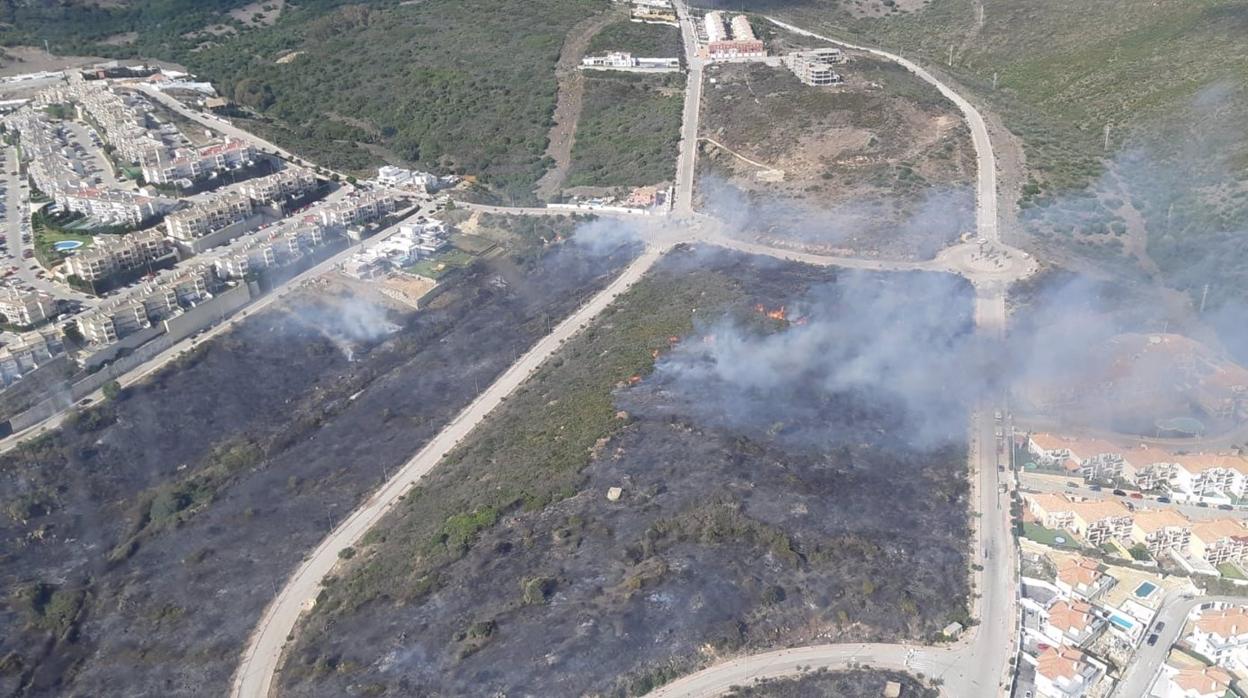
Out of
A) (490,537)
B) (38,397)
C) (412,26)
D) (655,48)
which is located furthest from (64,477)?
(412,26)

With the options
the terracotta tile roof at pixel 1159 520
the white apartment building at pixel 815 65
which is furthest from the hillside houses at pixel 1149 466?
the white apartment building at pixel 815 65

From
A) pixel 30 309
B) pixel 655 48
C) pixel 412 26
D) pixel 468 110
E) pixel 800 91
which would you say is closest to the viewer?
pixel 30 309

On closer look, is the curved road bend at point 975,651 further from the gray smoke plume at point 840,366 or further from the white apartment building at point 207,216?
the white apartment building at point 207,216

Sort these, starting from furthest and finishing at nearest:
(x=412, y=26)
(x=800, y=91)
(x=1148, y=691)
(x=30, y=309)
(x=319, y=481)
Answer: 1. (x=412, y=26)
2. (x=800, y=91)
3. (x=30, y=309)
4. (x=319, y=481)
5. (x=1148, y=691)

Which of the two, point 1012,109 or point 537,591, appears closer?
point 537,591

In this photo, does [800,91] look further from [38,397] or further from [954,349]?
[38,397]

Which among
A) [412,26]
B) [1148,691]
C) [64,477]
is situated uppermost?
[412,26]
